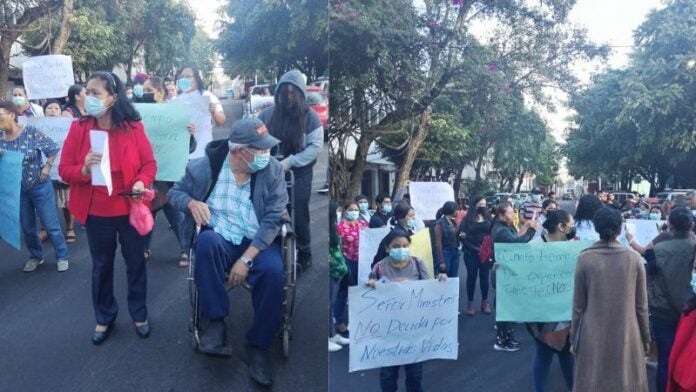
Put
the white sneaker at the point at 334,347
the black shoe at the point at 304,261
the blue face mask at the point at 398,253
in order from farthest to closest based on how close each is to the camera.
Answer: the blue face mask at the point at 398,253 → the white sneaker at the point at 334,347 → the black shoe at the point at 304,261

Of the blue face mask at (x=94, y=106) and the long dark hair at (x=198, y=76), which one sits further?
the long dark hair at (x=198, y=76)

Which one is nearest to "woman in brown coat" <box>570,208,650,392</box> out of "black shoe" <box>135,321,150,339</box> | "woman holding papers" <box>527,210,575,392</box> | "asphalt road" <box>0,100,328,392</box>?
"woman holding papers" <box>527,210,575,392</box>

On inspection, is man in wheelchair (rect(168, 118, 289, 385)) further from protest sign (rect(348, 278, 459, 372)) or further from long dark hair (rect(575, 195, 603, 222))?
long dark hair (rect(575, 195, 603, 222))

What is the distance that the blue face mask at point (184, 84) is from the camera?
208 centimetres

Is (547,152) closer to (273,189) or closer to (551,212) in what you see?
(551,212)

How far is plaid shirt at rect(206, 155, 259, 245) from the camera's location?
6.91 ft

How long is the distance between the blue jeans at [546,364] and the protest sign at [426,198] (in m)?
0.84

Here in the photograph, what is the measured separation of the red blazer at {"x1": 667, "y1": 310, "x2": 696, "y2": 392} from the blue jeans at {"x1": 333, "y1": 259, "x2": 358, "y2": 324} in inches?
59.1

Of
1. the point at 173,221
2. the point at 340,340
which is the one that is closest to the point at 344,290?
the point at 340,340

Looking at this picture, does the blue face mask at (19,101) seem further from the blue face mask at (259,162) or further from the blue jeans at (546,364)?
the blue jeans at (546,364)

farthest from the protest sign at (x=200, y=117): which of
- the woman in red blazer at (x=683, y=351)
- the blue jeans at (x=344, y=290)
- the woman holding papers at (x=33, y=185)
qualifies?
the woman in red blazer at (x=683, y=351)

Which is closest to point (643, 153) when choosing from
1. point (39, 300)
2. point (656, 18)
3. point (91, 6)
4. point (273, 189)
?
point (656, 18)

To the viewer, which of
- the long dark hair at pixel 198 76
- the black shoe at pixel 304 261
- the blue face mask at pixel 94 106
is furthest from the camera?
the black shoe at pixel 304 261

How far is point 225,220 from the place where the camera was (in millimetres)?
2131
